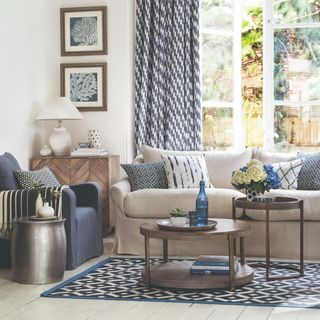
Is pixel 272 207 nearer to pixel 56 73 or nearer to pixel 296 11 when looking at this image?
pixel 296 11

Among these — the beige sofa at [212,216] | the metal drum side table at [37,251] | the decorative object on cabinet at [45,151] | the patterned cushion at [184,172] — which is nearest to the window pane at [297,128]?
the patterned cushion at [184,172]

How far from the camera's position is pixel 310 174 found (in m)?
6.51

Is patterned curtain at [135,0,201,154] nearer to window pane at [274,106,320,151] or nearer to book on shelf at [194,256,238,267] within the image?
window pane at [274,106,320,151]

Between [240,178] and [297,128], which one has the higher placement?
[297,128]

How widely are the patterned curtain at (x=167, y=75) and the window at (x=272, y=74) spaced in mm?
244

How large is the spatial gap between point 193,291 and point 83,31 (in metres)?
3.59

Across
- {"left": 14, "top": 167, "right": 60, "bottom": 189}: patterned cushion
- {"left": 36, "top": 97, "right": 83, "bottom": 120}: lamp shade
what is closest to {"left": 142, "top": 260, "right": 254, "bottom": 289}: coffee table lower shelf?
{"left": 14, "top": 167, "right": 60, "bottom": 189}: patterned cushion

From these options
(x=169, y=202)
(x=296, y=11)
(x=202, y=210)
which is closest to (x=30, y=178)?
(x=169, y=202)

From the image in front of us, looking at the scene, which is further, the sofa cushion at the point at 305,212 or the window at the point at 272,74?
the window at the point at 272,74

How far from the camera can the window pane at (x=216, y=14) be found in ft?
25.4

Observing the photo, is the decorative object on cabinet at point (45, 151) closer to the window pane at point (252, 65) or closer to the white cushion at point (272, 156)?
the white cushion at point (272, 156)

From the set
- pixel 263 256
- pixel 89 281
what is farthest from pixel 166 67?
pixel 89 281

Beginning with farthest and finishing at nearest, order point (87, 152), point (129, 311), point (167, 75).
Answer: point (167, 75) < point (87, 152) < point (129, 311)

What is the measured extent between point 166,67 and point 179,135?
Result: 675 mm
